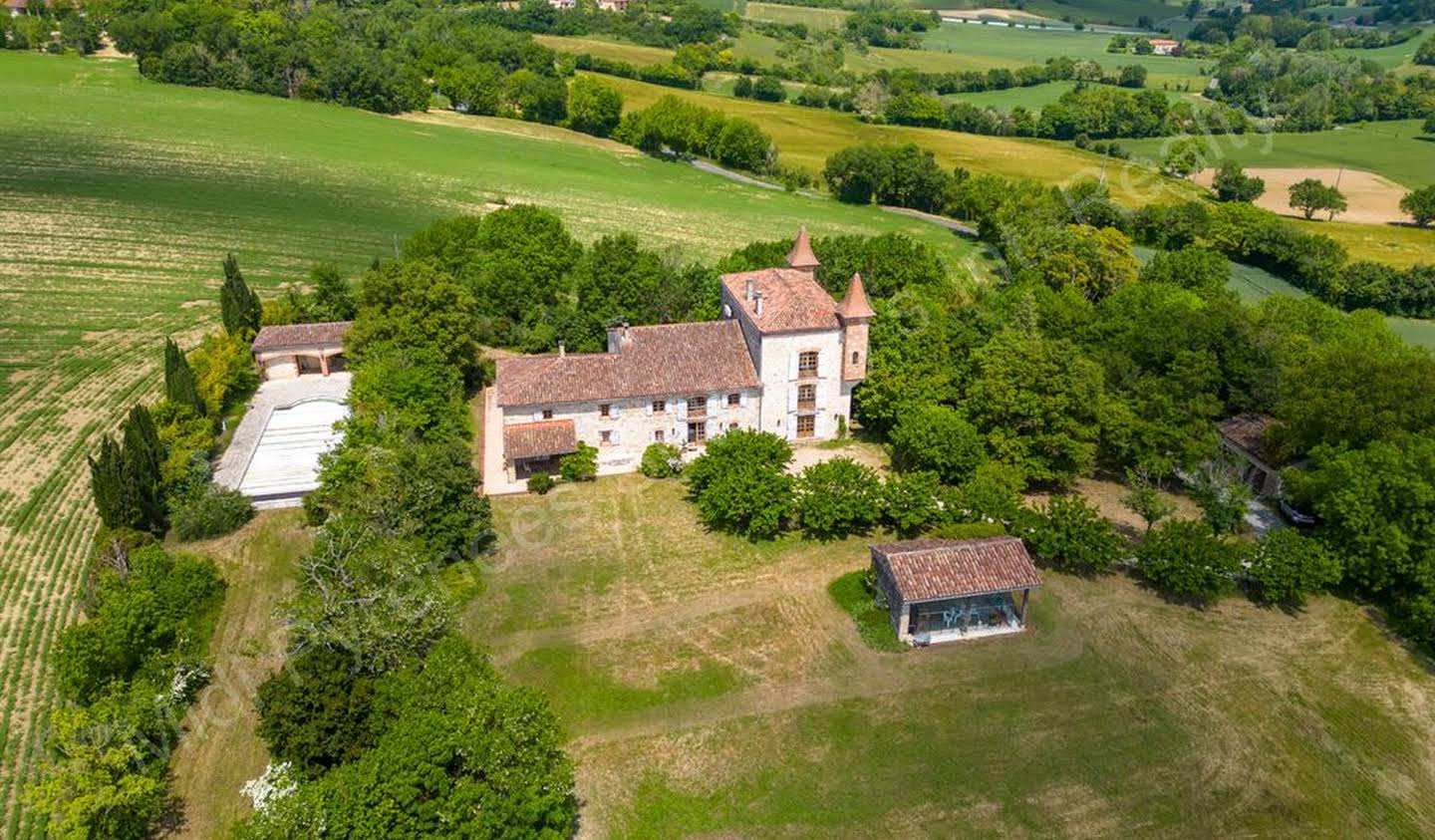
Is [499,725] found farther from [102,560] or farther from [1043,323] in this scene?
[1043,323]

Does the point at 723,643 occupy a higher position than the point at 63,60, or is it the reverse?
the point at 63,60

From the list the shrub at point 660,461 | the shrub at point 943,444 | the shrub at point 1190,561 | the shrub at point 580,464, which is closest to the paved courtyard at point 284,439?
the shrub at point 580,464

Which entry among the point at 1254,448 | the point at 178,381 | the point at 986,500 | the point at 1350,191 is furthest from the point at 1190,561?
the point at 1350,191

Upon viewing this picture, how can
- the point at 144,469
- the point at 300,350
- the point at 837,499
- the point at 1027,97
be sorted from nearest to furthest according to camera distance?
the point at 144,469 < the point at 837,499 < the point at 300,350 < the point at 1027,97

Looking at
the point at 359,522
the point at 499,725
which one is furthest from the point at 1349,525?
the point at 359,522

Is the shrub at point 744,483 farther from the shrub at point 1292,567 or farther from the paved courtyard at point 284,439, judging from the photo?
the shrub at point 1292,567

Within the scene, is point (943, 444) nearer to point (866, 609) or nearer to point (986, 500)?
point (986, 500)

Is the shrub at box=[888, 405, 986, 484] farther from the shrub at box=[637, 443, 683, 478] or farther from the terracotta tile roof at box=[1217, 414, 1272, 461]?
the terracotta tile roof at box=[1217, 414, 1272, 461]
